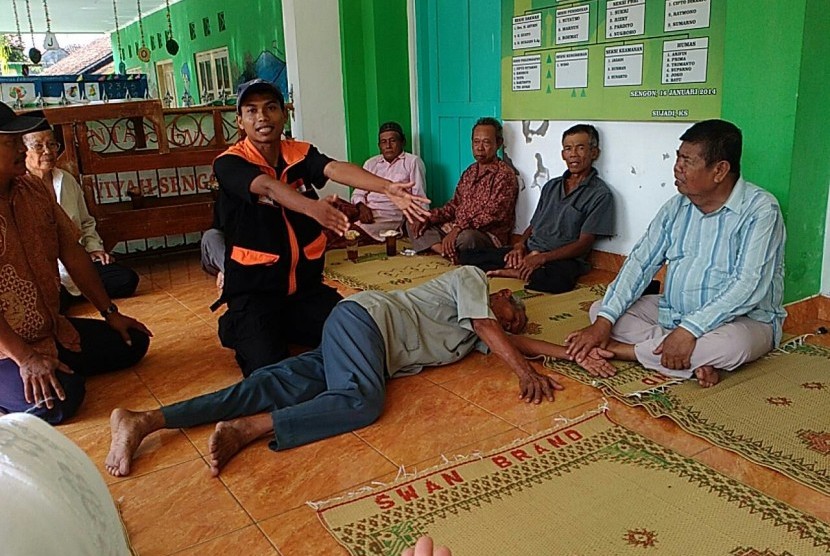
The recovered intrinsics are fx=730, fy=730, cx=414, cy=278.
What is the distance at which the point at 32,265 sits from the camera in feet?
8.87

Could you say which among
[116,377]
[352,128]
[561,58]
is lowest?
[116,377]

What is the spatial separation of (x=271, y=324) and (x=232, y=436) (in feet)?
2.75

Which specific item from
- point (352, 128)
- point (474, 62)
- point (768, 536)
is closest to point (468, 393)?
point (768, 536)

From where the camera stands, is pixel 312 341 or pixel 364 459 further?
pixel 312 341

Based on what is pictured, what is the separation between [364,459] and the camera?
2.24m

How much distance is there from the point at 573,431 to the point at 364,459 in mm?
676

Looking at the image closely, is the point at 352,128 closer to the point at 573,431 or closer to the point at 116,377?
the point at 116,377

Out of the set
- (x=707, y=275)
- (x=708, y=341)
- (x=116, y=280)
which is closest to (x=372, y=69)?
(x=116, y=280)

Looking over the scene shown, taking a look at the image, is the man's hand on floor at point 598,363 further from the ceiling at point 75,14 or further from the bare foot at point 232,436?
the ceiling at point 75,14

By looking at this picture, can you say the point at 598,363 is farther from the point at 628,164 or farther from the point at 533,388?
the point at 628,164

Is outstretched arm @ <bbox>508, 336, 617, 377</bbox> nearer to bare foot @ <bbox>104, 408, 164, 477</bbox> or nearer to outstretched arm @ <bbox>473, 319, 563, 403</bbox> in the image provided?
outstretched arm @ <bbox>473, 319, 563, 403</bbox>

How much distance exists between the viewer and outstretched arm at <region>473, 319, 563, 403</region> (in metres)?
2.60

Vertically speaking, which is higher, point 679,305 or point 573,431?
point 679,305

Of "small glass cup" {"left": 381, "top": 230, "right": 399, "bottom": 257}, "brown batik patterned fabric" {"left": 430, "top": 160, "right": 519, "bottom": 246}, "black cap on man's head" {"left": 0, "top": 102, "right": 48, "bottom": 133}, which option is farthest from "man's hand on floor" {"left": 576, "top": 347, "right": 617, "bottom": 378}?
"small glass cup" {"left": 381, "top": 230, "right": 399, "bottom": 257}
